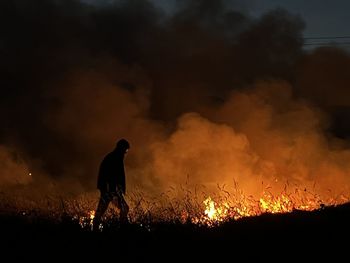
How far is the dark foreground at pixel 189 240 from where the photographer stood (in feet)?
19.2

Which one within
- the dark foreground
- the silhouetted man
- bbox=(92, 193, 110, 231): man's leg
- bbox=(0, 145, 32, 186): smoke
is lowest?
the dark foreground

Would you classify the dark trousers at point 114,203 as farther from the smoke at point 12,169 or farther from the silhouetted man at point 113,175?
the smoke at point 12,169

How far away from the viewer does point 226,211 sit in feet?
27.5

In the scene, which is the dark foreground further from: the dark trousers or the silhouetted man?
the silhouetted man

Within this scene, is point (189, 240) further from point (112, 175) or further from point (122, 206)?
point (112, 175)

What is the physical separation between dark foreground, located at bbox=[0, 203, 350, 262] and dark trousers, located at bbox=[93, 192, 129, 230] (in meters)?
0.44

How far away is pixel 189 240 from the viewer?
639cm

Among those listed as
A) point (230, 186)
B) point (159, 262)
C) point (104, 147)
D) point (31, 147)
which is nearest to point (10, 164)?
point (31, 147)

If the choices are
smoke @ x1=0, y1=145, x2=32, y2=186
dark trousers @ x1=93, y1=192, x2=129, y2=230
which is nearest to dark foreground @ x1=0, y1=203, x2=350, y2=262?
dark trousers @ x1=93, y1=192, x2=129, y2=230

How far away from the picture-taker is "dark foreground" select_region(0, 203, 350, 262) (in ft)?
19.2

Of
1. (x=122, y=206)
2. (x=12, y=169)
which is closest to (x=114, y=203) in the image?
(x=122, y=206)

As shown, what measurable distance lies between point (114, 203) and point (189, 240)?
2553 mm

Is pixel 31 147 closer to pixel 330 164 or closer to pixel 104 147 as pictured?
pixel 104 147

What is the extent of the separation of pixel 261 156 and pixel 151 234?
12246 mm
